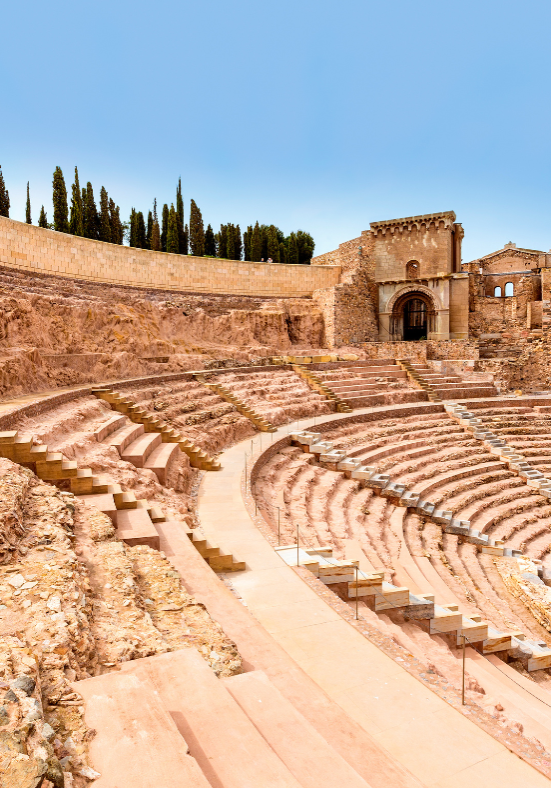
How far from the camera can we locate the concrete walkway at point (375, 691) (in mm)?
3584

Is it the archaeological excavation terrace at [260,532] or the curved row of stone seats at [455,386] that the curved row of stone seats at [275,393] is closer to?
the archaeological excavation terrace at [260,532]

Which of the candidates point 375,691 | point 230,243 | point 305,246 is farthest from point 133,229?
point 375,691

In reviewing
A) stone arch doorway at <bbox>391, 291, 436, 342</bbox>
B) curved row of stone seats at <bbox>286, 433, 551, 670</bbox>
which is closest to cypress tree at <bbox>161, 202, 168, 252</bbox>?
stone arch doorway at <bbox>391, 291, 436, 342</bbox>

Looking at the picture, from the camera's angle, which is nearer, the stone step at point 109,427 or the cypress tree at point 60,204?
the stone step at point 109,427

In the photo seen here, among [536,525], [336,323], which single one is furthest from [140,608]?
[336,323]

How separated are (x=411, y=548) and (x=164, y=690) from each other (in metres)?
8.66

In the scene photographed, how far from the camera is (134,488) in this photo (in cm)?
904

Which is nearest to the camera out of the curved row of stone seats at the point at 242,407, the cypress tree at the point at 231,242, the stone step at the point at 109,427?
the stone step at the point at 109,427

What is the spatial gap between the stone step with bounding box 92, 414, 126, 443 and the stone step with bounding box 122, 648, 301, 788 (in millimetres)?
7617

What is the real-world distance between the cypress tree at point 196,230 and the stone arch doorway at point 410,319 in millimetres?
13317

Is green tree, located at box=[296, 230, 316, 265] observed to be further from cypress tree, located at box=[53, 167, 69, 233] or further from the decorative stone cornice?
cypress tree, located at box=[53, 167, 69, 233]

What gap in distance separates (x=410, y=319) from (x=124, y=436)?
27.4 metres

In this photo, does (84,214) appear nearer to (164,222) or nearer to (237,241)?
(164,222)

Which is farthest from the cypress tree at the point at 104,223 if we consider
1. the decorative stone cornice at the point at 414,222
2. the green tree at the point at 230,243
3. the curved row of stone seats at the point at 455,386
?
the curved row of stone seats at the point at 455,386
